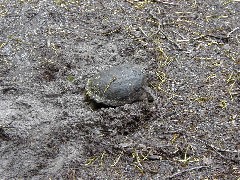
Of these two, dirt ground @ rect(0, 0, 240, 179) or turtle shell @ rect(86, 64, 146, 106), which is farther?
Result: turtle shell @ rect(86, 64, 146, 106)

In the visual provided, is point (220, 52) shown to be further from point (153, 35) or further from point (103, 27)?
point (103, 27)

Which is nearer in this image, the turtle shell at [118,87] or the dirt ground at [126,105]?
the dirt ground at [126,105]

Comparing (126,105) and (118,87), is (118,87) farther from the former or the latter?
(126,105)

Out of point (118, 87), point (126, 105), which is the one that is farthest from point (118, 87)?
point (126, 105)
